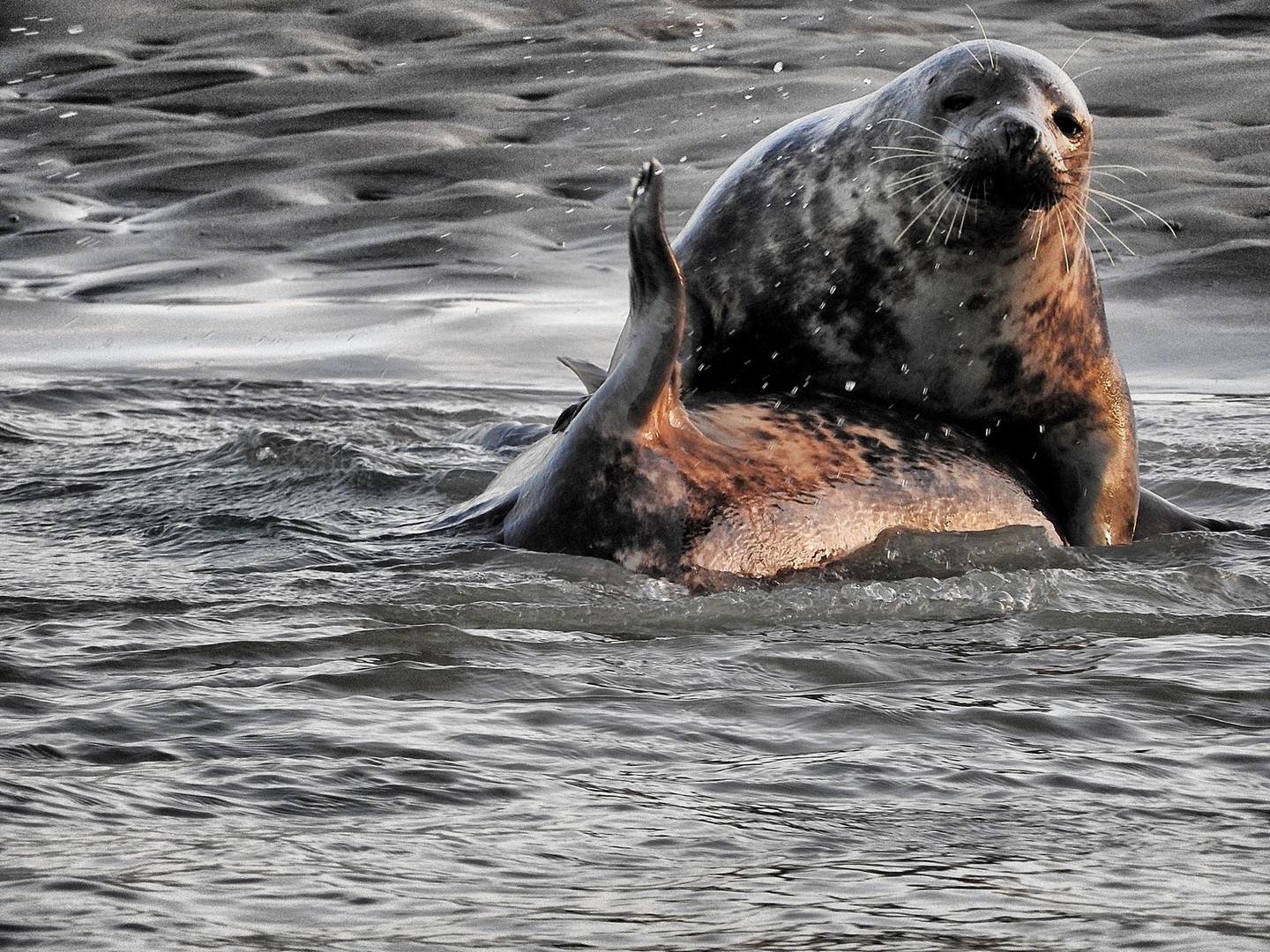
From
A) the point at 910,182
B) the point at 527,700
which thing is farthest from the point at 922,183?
the point at 527,700

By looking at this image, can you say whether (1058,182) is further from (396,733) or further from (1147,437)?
(1147,437)

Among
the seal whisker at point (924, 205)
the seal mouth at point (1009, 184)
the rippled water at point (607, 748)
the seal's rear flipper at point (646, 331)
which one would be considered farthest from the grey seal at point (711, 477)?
the seal mouth at point (1009, 184)

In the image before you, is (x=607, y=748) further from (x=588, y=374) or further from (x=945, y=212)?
(x=588, y=374)

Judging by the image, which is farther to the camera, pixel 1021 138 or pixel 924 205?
pixel 924 205

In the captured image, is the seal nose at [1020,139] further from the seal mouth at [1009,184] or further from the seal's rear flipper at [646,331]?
the seal's rear flipper at [646,331]

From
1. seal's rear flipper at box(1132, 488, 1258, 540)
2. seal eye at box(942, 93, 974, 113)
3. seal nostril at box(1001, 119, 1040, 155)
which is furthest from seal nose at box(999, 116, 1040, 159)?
seal's rear flipper at box(1132, 488, 1258, 540)

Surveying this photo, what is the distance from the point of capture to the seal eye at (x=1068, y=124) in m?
4.80

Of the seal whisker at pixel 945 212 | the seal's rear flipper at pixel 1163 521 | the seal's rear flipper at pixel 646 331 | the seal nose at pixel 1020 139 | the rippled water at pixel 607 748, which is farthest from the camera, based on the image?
the seal's rear flipper at pixel 1163 521

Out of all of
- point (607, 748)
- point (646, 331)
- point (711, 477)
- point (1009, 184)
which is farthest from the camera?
point (1009, 184)

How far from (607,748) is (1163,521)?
7.75 ft

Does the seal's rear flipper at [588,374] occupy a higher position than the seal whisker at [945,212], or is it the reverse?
the seal whisker at [945,212]

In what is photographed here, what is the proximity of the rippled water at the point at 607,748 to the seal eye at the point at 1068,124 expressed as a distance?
0.96 meters

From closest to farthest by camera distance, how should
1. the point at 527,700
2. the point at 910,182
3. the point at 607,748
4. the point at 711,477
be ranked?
the point at 607,748
the point at 527,700
the point at 711,477
the point at 910,182

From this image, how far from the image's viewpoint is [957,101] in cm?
482
